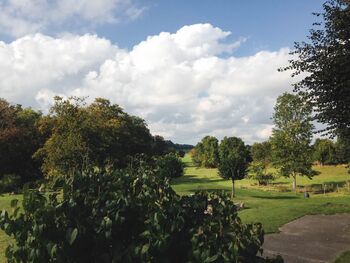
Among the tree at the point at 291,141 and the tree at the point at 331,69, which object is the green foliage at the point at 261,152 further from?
the tree at the point at 331,69

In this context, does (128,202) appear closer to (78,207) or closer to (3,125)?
(78,207)

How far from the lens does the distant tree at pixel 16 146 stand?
46938 mm

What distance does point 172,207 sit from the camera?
344 cm

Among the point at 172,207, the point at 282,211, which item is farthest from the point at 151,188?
the point at 282,211

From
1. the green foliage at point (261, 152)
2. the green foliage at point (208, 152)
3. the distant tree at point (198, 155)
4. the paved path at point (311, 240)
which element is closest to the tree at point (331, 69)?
the paved path at point (311, 240)

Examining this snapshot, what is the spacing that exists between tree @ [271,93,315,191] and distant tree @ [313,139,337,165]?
1560 cm

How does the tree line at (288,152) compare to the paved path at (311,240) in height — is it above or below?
above

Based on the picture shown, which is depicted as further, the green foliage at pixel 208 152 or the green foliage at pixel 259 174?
the green foliage at pixel 208 152

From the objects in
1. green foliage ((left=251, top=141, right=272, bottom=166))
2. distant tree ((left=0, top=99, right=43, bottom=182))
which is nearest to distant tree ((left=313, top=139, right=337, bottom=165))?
green foliage ((left=251, top=141, right=272, bottom=166))

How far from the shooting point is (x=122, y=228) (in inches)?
133

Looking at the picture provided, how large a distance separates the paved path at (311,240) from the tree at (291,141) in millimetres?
27031

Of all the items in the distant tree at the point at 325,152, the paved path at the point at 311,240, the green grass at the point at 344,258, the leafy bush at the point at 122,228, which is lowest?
the green grass at the point at 344,258

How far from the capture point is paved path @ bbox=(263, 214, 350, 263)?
1000 centimetres

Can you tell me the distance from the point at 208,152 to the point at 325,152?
36063 mm
